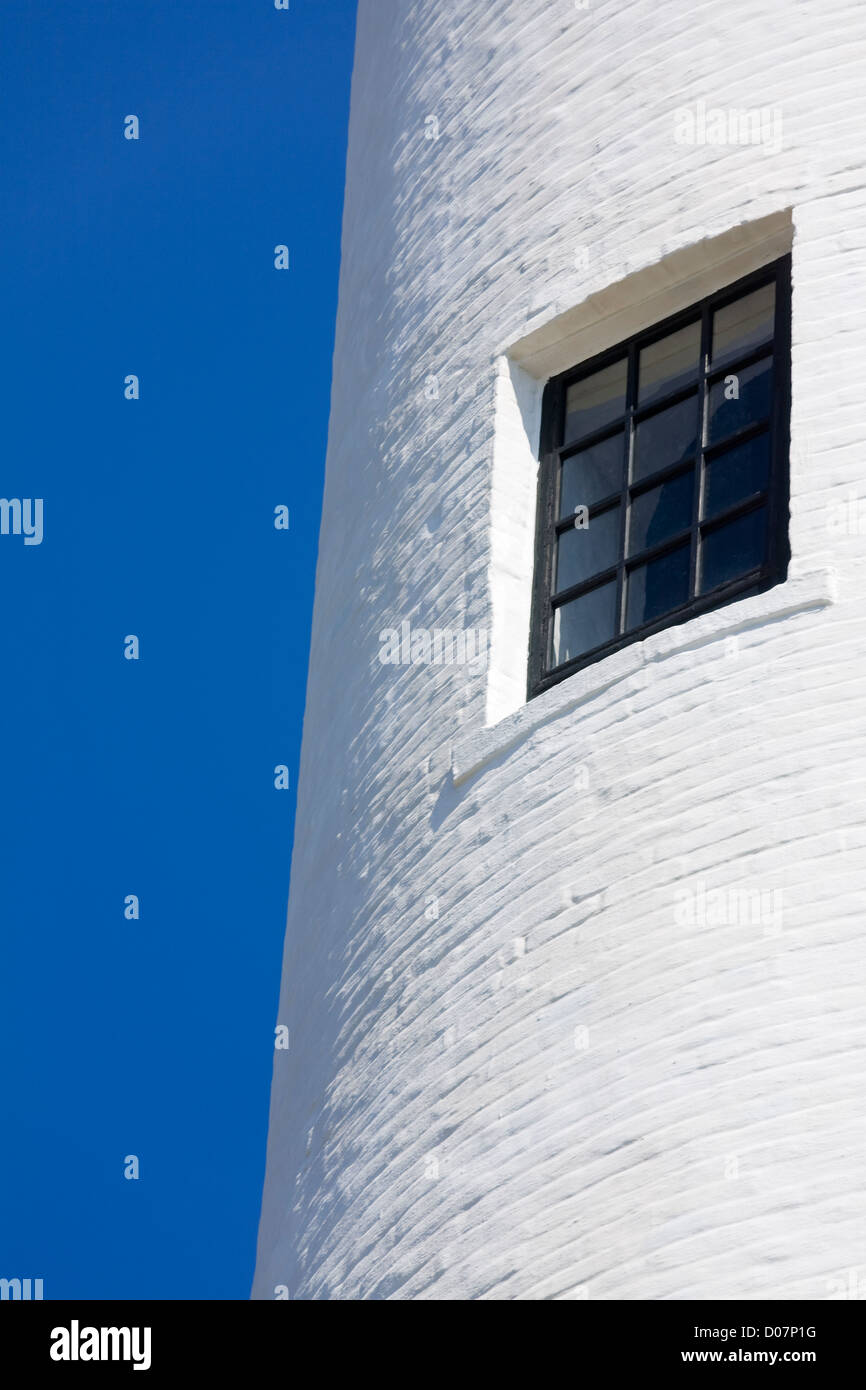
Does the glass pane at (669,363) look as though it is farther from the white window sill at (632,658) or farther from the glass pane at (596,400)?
the white window sill at (632,658)

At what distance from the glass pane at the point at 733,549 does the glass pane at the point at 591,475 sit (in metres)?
0.68

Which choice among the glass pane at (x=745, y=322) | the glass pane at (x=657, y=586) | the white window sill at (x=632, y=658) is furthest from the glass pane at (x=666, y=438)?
the white window sill at (x=632, y=658)

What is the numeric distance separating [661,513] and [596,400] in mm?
713

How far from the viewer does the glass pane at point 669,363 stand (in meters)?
9.12

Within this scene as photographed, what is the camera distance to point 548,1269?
7.70 meters

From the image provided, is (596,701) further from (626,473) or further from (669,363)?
(669,363)

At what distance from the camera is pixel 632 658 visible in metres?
8.32

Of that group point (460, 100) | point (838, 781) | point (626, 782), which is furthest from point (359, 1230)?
point (460, 100)

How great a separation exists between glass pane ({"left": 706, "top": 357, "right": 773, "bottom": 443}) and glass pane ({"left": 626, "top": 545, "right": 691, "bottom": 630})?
1.49 ft

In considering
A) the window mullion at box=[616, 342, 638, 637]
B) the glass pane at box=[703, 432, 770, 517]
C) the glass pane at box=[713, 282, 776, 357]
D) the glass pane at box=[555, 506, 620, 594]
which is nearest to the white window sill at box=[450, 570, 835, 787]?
the window mullion at box=[616, 342, 638, 637]

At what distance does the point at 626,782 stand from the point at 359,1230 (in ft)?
6.35

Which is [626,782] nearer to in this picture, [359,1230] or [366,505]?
[359,1230]

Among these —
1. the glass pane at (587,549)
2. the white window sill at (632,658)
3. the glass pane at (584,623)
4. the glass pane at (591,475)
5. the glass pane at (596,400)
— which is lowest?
the white window sill at (632,658)

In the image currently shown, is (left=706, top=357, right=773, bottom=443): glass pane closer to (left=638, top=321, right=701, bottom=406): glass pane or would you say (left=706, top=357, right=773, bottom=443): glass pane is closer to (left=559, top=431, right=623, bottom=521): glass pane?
(left=638, top=321, right=701, bottom=406): glass pane
